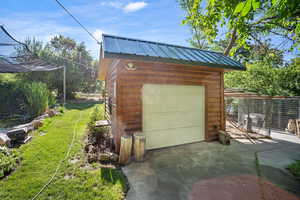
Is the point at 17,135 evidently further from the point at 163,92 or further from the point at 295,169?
the point at 295,169

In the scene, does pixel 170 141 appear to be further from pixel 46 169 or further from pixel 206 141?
pixel 46 169

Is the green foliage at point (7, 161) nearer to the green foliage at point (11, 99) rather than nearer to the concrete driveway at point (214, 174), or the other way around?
the concrete driveway at point (214, 174)

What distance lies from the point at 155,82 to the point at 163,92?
15.5 inches

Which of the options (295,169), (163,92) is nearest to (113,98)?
(163,92)

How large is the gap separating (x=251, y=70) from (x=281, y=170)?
6334mm

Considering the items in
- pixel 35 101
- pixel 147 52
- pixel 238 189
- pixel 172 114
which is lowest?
pixel 238 189

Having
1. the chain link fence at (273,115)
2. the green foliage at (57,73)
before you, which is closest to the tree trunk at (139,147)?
the chain link fence at (273,115)

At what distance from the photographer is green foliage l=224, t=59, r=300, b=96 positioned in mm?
6079

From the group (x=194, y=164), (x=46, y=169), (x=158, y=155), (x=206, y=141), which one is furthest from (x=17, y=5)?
(x=206, y=141)

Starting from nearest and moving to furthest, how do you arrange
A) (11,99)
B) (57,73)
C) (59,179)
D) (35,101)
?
(59,179), (35,101), (11,99), (57,73)

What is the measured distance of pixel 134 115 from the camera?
134 inches

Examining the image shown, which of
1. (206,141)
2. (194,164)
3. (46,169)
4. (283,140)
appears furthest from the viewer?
(283,140)

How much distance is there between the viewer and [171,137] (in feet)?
12.9

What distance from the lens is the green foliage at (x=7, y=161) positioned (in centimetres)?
253
